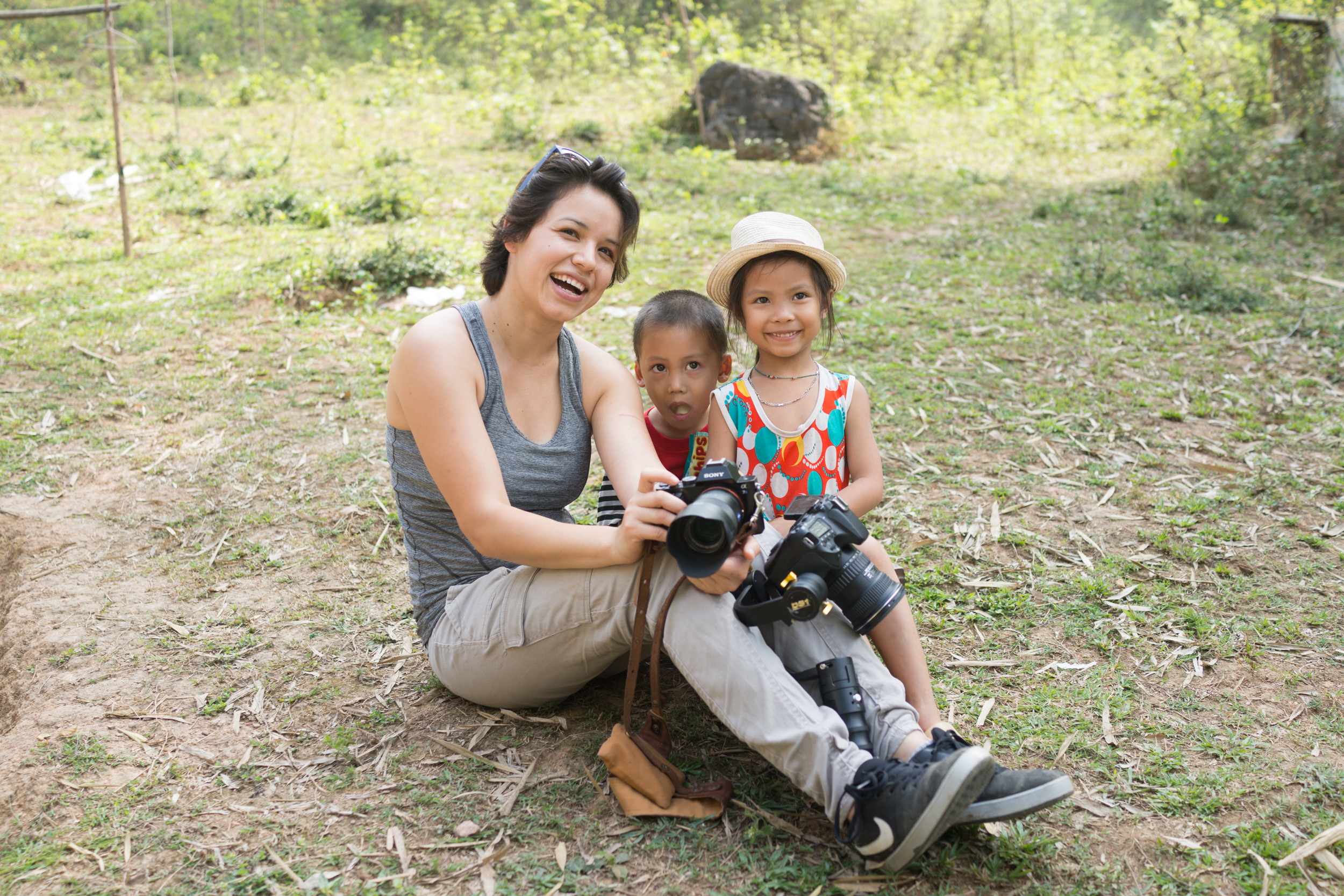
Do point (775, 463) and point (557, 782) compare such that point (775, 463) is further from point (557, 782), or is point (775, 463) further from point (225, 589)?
point (225, 589)

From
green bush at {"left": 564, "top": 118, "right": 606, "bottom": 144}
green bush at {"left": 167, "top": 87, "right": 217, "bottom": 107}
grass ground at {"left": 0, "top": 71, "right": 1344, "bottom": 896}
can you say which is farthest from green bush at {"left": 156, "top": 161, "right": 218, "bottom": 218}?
green bush at {"left": 564, "top": 118, "right": 606, "bottom": 144}

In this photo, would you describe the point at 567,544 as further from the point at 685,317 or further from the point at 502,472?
the point at 685,317

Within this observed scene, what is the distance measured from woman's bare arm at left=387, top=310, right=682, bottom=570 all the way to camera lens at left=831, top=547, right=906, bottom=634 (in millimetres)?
464

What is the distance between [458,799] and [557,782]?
23 centimetres

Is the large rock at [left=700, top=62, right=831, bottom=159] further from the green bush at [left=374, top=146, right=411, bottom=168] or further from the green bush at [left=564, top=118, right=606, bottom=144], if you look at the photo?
the green bush at [left=374, top=146, right=411, bottom=168]

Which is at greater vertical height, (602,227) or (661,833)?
(602,227)

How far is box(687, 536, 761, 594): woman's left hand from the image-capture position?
2031 millimetres

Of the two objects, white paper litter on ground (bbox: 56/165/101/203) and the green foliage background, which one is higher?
the green foliage background

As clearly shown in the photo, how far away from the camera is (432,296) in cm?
576

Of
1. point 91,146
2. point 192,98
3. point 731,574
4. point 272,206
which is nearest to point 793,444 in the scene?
point 731,574

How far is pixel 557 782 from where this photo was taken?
7.44 ft

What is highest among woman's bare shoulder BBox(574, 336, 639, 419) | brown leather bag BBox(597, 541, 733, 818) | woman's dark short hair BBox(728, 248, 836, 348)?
woman's dark short hair BBox(728, 248, 836, 348)

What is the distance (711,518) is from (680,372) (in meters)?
1.16

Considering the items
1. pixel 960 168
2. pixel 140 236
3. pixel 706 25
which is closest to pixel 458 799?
pixel 140 236
